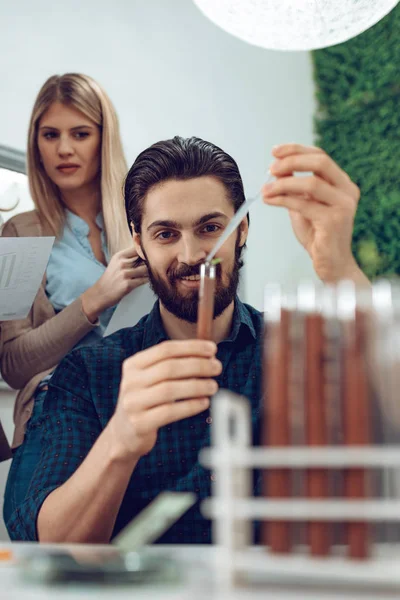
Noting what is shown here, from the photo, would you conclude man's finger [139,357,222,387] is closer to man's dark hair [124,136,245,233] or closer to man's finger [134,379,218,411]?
man's finger [134,379,218,411]

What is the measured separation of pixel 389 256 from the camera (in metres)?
4.39

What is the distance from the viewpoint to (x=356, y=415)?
51 cm

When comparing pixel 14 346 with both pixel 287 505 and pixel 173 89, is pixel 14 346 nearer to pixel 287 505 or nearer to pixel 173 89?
pixel 287 505

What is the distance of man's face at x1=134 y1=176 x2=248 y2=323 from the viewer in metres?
1.47

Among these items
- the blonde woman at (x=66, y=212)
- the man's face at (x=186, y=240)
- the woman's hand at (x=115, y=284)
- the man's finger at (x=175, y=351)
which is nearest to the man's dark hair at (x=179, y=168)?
the man's face at (x=186, y=240)

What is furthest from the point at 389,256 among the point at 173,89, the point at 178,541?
the point at 178,541

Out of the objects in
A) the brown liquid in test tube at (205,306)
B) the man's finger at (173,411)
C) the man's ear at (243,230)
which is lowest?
the man's finger at (173,411)

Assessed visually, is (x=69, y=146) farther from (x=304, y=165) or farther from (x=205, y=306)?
(x=205, y=306)

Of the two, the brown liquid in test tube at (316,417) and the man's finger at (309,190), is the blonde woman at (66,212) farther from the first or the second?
the brown liquid in test tube at (316,417)

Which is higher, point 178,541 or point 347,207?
point 347,207

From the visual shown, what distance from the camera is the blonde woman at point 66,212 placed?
1.85 metres

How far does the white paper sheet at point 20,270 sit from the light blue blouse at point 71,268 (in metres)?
0.29

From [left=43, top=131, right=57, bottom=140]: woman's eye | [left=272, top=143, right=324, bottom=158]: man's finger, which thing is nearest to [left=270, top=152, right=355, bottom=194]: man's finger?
[left=272, top=143, right=324, bottom=158]: man's finger

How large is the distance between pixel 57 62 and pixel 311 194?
7.83ft
